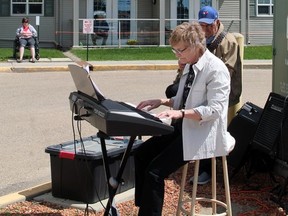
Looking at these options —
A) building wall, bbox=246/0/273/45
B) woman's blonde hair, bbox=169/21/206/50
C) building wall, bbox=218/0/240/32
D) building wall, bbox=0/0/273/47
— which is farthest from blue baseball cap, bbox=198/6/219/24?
building wall, bbox=246/0/273/45

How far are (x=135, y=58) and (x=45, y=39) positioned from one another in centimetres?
753

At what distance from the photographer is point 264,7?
2909cm

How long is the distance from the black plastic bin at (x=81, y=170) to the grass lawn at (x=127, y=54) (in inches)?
642

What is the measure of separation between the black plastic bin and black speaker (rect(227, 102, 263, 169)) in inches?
47.5

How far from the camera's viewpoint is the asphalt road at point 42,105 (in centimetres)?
648

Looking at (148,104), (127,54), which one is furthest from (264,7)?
(148,104)

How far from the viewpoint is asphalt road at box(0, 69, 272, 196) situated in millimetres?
6484

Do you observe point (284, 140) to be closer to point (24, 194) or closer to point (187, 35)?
point (187, 35)

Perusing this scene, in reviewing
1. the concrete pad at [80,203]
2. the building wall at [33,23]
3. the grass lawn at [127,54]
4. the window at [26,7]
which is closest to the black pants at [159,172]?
the concrete pad at [80,203]

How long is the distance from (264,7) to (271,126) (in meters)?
25.3

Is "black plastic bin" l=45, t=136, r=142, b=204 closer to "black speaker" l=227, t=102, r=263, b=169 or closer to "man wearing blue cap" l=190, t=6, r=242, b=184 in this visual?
"black speaker" l=227, t=102, r=263, b=169

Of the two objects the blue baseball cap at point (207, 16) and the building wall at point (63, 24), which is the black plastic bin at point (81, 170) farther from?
the building wall at point (63, 24)

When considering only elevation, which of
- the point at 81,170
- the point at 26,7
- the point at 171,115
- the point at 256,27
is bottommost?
the point at 81,170

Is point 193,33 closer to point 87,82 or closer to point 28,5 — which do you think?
point 87,82
